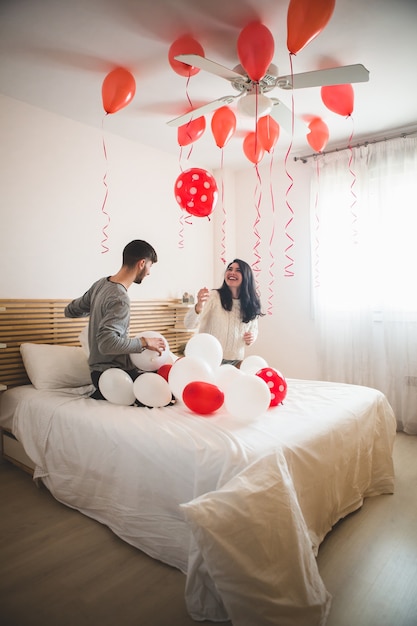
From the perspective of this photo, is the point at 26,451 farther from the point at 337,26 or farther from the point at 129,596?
the point at 337,26

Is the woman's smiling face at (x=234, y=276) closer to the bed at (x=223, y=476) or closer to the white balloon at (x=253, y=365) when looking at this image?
the white balloon at (x=253, y=365)

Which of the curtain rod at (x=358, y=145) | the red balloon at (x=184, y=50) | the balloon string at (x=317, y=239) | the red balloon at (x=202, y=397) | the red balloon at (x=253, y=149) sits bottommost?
the red balloon at (x=202, y=397)

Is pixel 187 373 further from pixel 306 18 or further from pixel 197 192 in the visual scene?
pixel 306 18

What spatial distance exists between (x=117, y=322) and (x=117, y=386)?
0.37 metres

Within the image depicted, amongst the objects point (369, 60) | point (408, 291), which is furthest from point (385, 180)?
point (369, 60)

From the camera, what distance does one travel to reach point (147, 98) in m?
2.86

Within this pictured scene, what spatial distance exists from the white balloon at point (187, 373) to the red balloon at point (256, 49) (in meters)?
1.52

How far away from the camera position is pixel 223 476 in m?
1.46

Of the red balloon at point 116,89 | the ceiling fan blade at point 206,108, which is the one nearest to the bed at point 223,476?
the red balloon at point 116,89

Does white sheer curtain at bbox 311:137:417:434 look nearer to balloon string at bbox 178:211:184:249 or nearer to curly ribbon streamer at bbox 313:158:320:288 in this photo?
curly ribbon streamer at bbox 313:158:320:288

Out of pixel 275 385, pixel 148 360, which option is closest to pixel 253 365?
pixel 275 385

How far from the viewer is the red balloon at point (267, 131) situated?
9.19 feet

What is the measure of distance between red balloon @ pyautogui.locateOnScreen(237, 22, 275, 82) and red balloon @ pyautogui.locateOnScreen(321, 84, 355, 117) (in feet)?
2.04

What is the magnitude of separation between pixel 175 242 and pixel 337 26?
2485 millimetres
